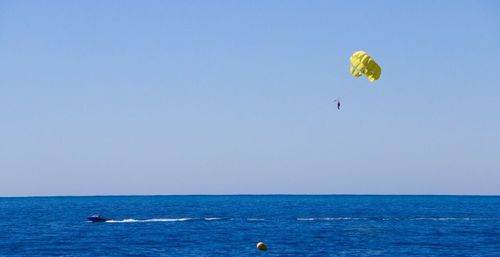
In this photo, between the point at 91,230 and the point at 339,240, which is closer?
the point at 339,240

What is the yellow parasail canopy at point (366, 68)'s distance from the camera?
65.7m

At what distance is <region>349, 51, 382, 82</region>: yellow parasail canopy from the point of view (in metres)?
65.7

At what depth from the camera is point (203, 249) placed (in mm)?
82312

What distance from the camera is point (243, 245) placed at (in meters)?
86.6

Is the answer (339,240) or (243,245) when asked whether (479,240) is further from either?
Result: (243,245)

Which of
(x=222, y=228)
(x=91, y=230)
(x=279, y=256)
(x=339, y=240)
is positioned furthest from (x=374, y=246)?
(x=91, y=230)

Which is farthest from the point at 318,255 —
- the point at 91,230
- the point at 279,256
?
the point at 91,230

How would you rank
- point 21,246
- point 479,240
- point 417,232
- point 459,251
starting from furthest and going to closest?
point 417,232 → point 479,240 → point 21,246 → point 459,251

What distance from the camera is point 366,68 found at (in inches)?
2596

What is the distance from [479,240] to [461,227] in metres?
28.4

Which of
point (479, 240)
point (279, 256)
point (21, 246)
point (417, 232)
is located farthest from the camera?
point (417, 232)

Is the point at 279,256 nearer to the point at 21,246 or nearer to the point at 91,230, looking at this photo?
the point at 21,246

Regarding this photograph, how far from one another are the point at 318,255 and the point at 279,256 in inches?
160

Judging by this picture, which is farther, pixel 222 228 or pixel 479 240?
pixel 222 228
